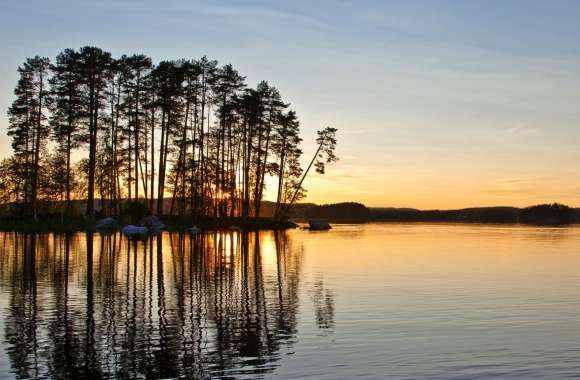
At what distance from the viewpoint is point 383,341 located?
16.7 metres

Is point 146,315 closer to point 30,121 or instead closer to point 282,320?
point 282,320

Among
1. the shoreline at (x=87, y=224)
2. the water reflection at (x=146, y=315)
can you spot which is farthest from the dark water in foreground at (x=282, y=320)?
the shoreline at (x=87, y=224)

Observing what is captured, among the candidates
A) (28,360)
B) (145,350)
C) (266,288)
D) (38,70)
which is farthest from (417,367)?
(38,70)

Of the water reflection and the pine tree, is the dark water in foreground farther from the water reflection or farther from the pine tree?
the pine tree

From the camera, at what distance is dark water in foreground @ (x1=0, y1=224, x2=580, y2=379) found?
46.3ft

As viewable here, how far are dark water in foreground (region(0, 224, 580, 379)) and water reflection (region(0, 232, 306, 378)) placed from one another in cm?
5

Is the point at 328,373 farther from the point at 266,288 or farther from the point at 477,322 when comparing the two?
the point at 266,288

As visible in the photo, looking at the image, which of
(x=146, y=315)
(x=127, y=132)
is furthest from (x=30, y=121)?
(x=146, y=315)

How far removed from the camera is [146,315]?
19750 mm

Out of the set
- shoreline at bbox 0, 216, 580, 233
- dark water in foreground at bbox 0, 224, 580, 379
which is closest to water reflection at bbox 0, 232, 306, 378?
dark water in foreground at bbox 0, 224, 580, 379

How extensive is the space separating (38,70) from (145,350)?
69945 millimetres

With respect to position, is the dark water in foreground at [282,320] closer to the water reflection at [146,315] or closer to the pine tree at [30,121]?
the water reflection at [146,315]

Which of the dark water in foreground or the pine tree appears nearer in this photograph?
the dark water in foreground

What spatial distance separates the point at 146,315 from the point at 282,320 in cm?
415
